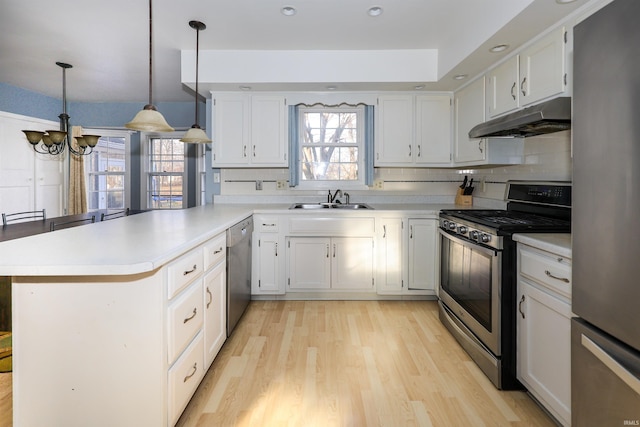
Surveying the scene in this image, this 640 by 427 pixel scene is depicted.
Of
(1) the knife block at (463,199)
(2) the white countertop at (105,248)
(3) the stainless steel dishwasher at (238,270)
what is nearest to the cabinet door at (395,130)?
(1) the knife block at (463,199)

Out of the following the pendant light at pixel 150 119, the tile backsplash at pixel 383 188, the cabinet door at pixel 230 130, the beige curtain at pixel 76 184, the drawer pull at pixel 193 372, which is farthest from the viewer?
the beige curtain at pixel 76 184

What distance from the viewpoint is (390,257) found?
3514 millimetres

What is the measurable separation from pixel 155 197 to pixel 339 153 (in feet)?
10.2

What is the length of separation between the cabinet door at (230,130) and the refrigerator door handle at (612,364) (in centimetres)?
317

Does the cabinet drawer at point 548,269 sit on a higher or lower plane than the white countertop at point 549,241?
lower

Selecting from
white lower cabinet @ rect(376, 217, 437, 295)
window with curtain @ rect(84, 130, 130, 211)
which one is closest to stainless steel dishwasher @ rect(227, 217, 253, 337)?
white lower cabinet @ rect(376, 217, 437, 295)

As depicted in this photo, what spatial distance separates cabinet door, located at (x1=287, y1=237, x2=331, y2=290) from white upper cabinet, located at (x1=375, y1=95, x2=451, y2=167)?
112cm

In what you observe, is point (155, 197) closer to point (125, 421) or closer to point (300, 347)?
point (300, 347)

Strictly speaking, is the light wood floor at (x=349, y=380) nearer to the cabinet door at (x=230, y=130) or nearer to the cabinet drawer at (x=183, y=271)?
the cabinet drawer at (x=183, y=271)

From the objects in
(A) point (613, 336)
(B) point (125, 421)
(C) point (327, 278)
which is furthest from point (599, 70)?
(C) point (327, 278)

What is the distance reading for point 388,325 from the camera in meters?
2.96

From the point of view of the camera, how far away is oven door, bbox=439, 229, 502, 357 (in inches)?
81.2

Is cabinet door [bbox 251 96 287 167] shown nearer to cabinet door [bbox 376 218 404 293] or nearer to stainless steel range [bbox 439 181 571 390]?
cabinet door [bbox 376 218 404 293]

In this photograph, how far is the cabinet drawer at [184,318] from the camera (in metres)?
1.52
